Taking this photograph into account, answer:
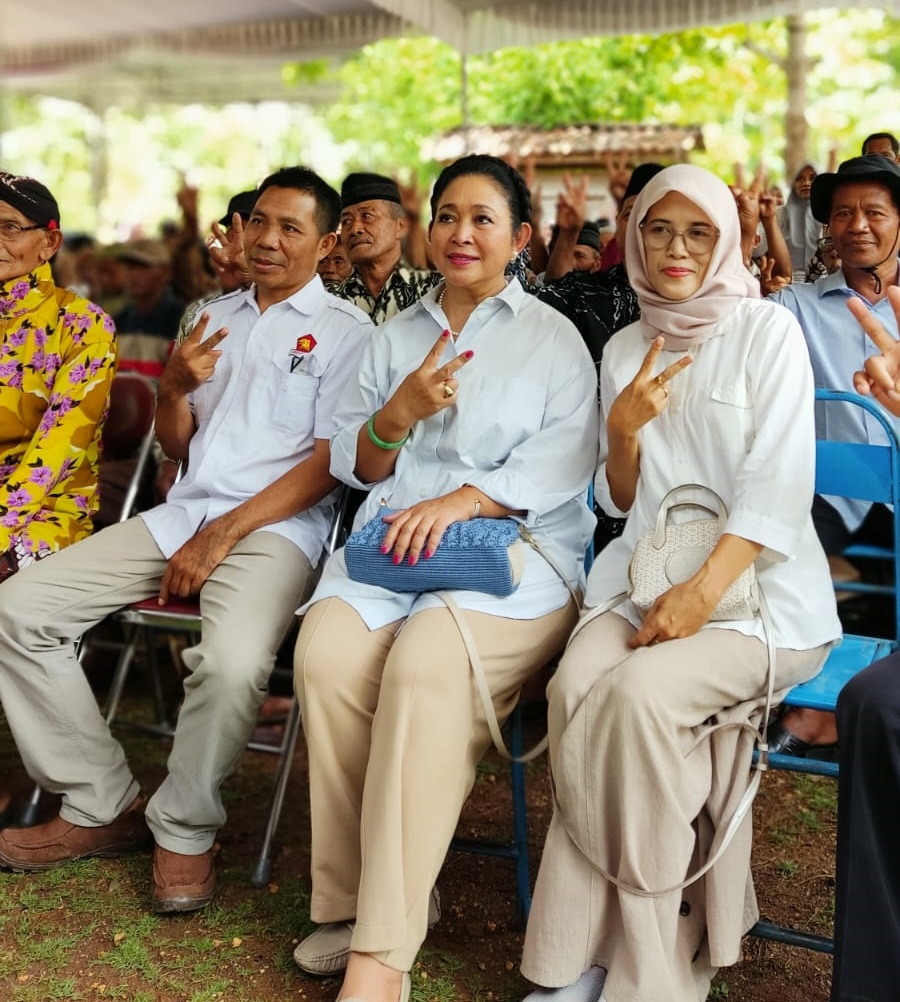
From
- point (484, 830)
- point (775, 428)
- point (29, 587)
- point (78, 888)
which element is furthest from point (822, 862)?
point (29, 587)

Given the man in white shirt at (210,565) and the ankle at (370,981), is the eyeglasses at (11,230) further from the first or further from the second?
the ankle at (370,981)

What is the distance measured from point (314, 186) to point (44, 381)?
105cm

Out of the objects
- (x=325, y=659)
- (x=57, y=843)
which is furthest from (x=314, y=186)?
(x=57, y=843)

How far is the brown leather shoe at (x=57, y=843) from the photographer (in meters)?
3.45

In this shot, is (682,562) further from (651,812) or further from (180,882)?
(180,882)

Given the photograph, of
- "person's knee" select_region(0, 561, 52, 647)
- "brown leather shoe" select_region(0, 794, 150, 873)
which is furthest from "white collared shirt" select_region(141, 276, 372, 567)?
"brown leather shoe" select_region(0, 794, 150, 873)

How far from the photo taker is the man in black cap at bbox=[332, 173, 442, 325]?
4.13 m

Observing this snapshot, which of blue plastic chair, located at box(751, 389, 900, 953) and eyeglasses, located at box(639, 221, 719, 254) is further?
eyeglasses, located at box(639, 221, 719, 254)

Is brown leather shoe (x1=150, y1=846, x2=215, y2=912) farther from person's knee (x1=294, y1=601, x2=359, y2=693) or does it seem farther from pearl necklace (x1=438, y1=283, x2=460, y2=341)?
pearl necklace (x1=438, y1=283, x2=460, y2=341)

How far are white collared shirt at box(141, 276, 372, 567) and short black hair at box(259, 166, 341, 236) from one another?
23cm

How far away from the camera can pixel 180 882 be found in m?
3.21

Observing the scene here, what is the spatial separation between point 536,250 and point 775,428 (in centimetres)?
248

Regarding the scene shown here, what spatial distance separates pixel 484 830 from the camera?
12.1 ft

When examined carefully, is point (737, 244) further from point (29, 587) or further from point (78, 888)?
point (78, 888)
